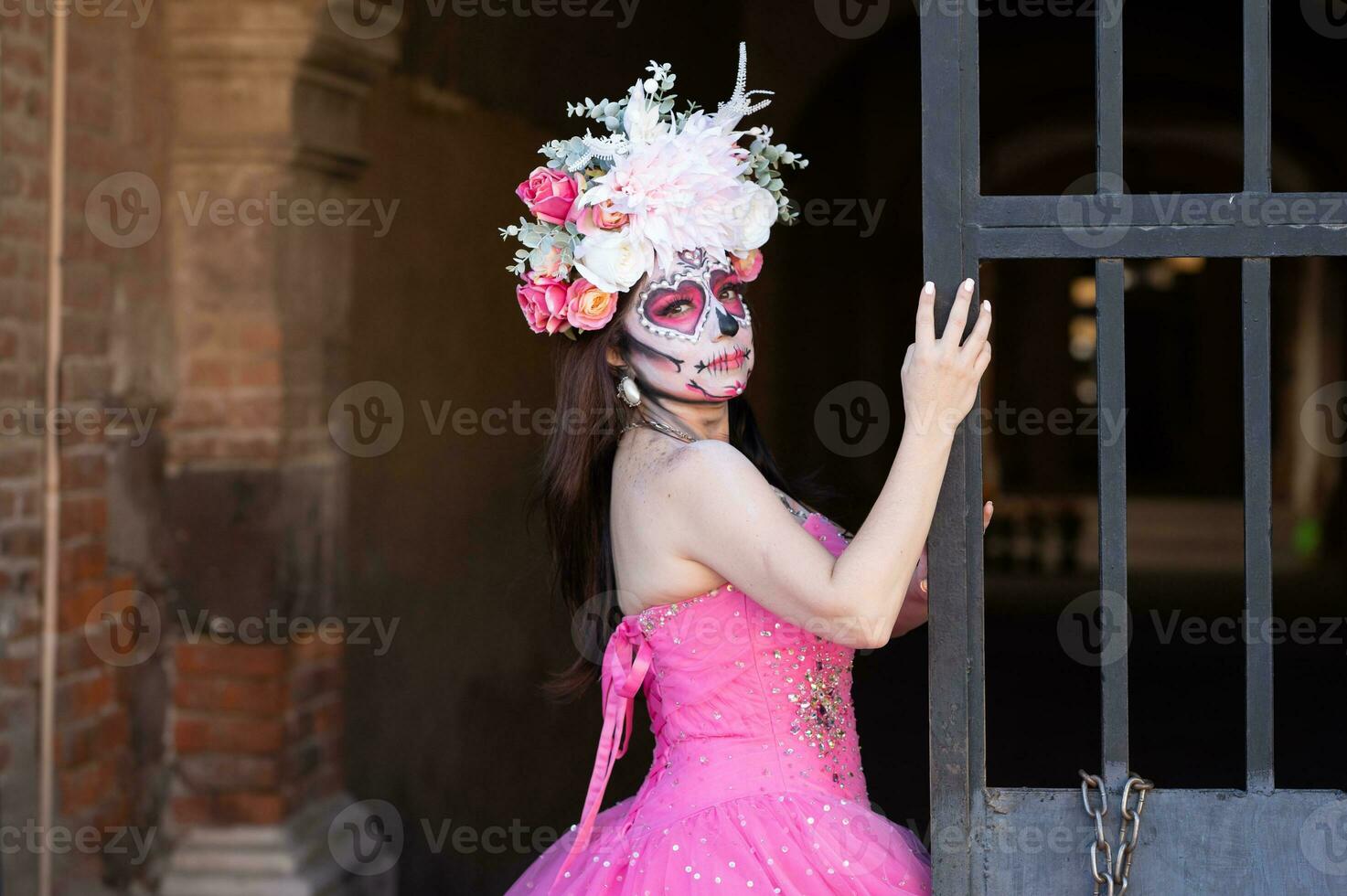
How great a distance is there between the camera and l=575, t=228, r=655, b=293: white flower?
218 centimetres

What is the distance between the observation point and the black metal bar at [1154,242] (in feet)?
6.07

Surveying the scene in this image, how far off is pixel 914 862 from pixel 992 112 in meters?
11.2

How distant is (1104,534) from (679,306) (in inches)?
28.5

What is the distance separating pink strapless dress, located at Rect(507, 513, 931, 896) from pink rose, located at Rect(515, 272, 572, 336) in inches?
18.5

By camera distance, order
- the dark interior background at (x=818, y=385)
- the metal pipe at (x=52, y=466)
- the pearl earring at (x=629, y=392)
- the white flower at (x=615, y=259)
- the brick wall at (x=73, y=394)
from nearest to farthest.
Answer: the white flower at (x=615, y=259)
the pearl earring at (x=629, y=392)
the brick wall at (x=73, y=394)
the metal pipe at (x=52, y=466)
the dark interior background at (x=818, y=385)

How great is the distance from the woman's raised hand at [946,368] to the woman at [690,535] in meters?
0.27

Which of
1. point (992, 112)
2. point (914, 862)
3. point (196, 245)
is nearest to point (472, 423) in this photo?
point (196, 245)

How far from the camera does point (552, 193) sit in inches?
88.1

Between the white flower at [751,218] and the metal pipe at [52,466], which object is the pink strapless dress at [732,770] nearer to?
the white flower at [751,218]

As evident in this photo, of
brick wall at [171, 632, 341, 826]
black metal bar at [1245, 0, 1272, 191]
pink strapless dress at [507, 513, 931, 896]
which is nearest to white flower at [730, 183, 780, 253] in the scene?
pink strapless dress at [507, 513, 931, 896]

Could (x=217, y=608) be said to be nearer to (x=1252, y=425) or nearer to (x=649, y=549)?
(x=649, y=549)

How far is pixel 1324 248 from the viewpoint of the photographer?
6.10ft

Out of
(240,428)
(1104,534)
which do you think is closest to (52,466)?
(240,428)

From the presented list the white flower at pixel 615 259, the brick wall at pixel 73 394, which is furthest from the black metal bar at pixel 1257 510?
the brick wall at pixel 73 394
